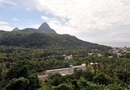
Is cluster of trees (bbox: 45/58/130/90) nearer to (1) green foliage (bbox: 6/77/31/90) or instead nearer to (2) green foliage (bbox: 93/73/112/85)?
(2) green foliage (bbox: 93/73/112/85)

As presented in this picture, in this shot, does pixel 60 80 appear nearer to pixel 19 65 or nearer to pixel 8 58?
pixel 19 65

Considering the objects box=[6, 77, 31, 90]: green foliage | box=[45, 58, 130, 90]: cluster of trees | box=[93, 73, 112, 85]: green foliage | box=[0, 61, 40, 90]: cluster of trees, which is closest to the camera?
box=[45, 58, 130, 90]: cluster of trees

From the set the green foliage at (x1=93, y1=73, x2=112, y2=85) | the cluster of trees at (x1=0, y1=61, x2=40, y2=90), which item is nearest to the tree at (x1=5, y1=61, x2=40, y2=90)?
the cluster of trees at (x1=0, y1=61, x2=40, y2=90)

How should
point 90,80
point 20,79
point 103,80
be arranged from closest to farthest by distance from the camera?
point 20,79 → point 103,80 → point 90,80

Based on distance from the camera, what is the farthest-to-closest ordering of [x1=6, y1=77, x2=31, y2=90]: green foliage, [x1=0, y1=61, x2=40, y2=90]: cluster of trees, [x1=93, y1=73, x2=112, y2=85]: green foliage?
[x1=93, y1=73, x2=112, y2=85]: green foliage → [x1=0, y1=61, x2=40, y2=90]: cluster of trees → [x1=6, y1=77, x2=31, y2=90]: green foliage

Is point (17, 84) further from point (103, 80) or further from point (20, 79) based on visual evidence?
point (103, 80)


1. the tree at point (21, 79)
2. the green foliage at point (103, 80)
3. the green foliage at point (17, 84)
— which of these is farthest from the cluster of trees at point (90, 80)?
the green foliage at point (17, 84)

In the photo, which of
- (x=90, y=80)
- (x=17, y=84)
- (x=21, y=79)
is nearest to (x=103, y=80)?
(x=90, y=80)

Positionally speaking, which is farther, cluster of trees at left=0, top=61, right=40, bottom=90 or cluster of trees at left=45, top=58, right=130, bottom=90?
cluster of trees at left=0, top=61, right=40, bottom=90

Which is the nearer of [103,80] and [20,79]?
[20,79]

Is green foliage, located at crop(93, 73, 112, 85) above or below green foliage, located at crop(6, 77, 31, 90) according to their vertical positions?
above

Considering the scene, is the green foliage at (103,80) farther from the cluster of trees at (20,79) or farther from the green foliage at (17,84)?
the green foliage at (17,84)
